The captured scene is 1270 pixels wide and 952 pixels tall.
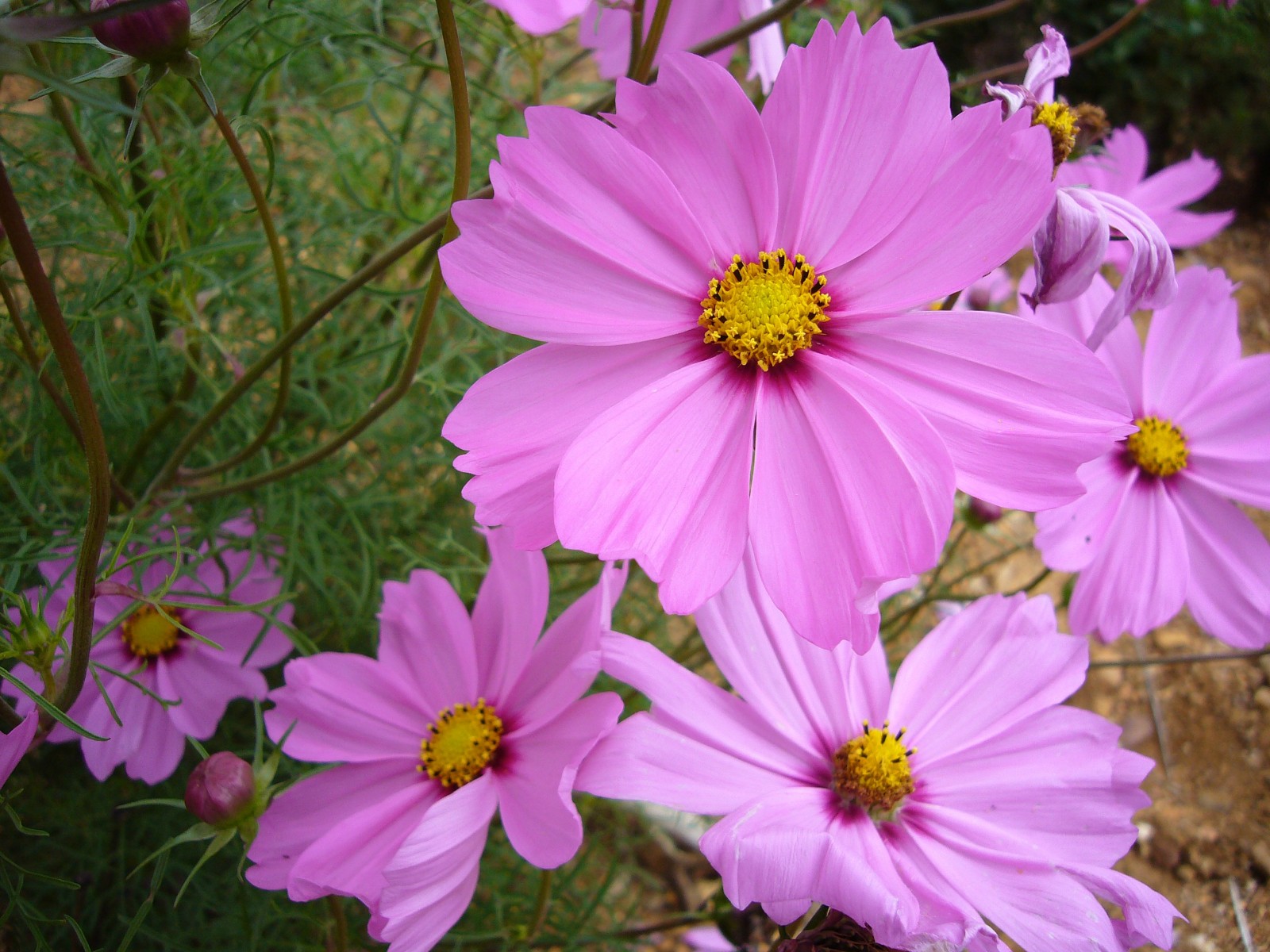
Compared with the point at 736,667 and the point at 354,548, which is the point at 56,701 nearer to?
the point at 736,667

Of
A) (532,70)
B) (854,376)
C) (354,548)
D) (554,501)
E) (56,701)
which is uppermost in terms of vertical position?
(532,70)

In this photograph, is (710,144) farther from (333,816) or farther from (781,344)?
(333,816)

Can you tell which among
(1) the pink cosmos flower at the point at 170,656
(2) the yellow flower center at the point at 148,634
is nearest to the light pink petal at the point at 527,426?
(1) the pink cosmos flower at the point at 170,656

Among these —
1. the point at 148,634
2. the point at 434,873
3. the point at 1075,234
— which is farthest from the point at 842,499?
the point at 148,634

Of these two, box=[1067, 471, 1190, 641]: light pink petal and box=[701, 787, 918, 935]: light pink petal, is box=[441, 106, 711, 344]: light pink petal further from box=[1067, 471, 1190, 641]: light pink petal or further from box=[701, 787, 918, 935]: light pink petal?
box=[1067, 471, 1190, 641]: light pink petal

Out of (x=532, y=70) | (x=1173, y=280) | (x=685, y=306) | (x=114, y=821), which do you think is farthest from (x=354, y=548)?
(x=1173, y=280)
